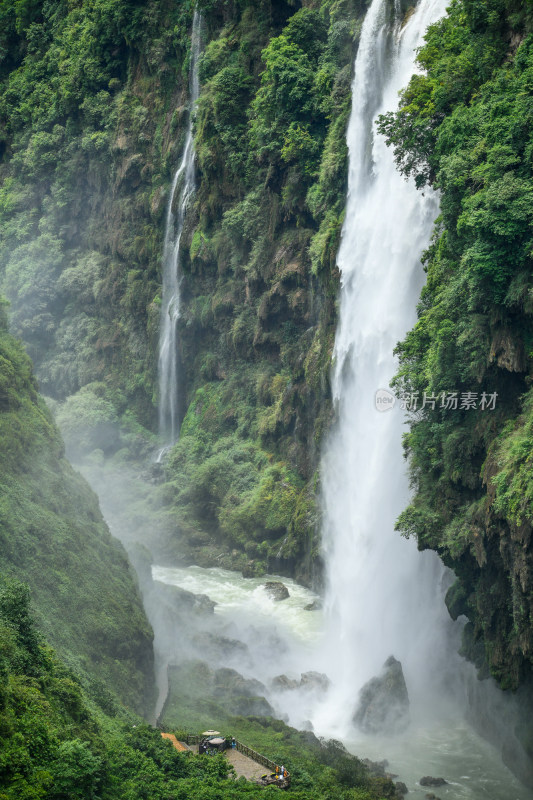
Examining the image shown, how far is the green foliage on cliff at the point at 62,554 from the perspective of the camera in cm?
2533

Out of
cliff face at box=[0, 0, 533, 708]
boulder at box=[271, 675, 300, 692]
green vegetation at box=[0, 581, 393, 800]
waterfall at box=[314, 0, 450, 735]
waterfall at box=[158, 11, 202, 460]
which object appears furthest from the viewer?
waterfall at box=[158, 11, 202, 460]

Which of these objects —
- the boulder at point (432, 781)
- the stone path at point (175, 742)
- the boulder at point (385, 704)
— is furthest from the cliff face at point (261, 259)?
the stone path at point (175, 742)

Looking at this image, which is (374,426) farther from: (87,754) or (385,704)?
(87,754)

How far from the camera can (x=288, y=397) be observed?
4209 centimetres

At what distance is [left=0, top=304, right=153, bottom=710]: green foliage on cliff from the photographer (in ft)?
83.1

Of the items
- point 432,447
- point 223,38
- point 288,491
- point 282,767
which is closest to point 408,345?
point 432,447

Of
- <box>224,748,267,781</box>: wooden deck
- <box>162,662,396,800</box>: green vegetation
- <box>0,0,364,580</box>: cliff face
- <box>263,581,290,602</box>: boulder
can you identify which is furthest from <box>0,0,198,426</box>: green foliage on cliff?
<box>224,748,267,781</box>: wooden deck

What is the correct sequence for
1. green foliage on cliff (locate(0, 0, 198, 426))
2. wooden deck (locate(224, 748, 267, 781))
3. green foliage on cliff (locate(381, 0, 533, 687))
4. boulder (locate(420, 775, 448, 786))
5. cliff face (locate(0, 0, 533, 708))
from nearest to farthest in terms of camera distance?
green foliage on cliff (locate(381, 0, 533, 687))
wooden deck (locate(224, 748, 267, 781))
cliff face (locate(0, 0, 533, 708))
boulder (locate(420, 775, 448, 786))
green foliage on cliff (locate(0, 0, 198, 426))

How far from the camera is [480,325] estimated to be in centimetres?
2142

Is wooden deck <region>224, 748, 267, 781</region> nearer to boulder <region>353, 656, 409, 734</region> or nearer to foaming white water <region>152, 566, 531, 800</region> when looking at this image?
foaming white water <region>152, 566, 531, 800</region>

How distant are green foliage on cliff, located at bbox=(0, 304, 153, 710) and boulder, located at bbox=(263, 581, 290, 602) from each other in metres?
7.29

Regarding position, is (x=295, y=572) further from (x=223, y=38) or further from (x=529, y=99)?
(x=223, y=38)

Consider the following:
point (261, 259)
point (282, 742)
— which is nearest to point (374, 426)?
point (282, 742)

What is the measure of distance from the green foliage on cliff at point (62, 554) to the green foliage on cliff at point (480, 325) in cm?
959
